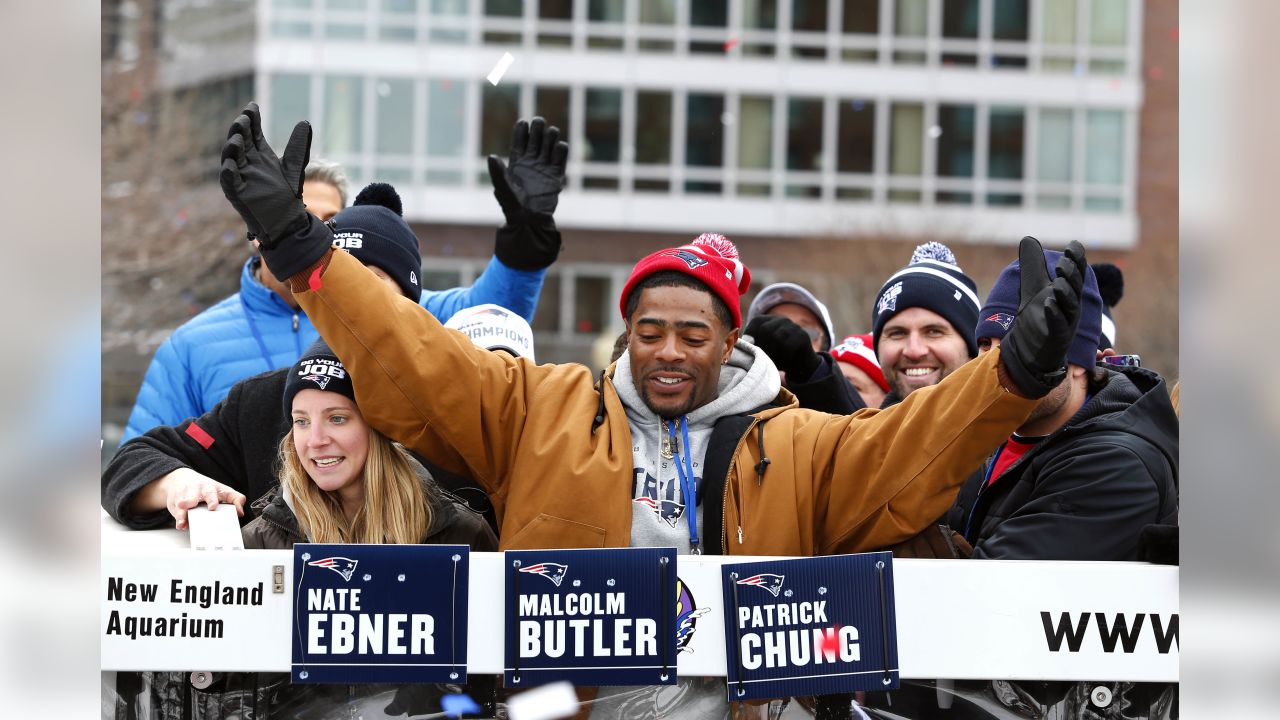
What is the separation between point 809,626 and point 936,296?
197cm

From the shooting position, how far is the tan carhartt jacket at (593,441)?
10.4 ft

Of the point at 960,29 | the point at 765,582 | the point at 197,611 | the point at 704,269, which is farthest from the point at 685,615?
the point at 960,29

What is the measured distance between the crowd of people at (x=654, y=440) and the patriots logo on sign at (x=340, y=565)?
0.60 meters

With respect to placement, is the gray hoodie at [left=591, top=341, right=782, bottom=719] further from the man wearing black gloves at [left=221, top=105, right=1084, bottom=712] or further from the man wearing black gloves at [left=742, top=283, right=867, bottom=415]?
the man wearing black gloves at [left=742, top=283, right=867, bottom=415]

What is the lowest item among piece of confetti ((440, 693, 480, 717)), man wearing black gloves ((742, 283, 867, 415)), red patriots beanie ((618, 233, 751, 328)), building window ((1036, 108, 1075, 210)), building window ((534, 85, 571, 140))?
piece of confetti ((440, 693, 480, 717))

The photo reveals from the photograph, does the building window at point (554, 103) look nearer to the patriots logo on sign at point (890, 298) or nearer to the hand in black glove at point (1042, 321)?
the patriots logo on sign at point (890, 298)

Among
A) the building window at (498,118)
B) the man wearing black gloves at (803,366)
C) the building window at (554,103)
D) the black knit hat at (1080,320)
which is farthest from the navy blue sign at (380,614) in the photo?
the building window at (554,103)

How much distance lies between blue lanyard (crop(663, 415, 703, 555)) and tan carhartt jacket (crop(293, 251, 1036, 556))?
39mm

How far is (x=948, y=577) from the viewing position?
2729 mm

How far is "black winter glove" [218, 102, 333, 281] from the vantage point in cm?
290

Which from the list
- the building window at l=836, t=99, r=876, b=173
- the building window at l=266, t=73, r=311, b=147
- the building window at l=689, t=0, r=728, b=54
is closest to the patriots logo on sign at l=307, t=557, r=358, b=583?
the building window at l=266, t=73, r=311, b=147

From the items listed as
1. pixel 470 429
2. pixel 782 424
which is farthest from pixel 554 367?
pixel 782 424

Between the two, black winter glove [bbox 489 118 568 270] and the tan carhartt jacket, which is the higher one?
black winter glove [bbox 489 118 568 270]
